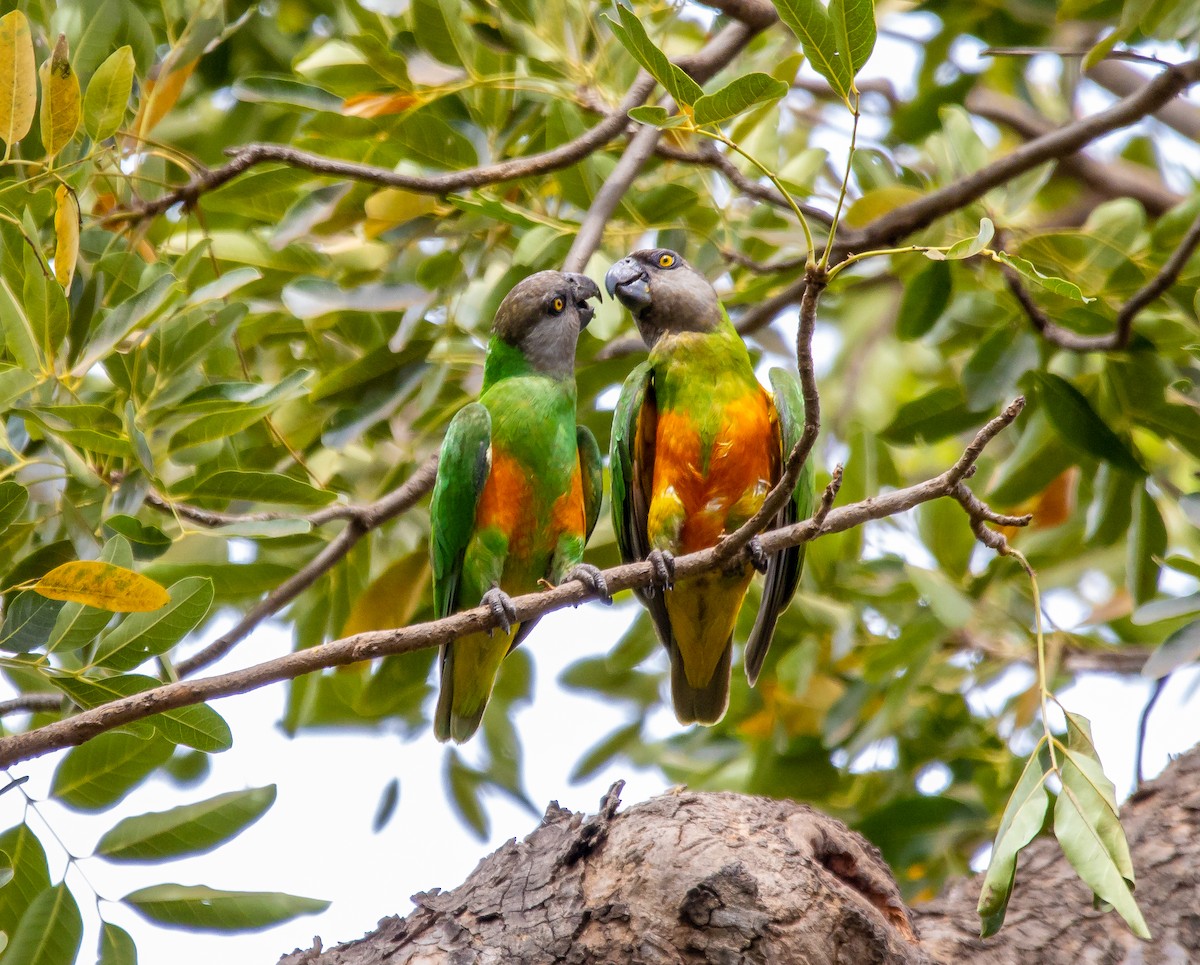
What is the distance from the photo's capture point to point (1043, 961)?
3721 millimetres

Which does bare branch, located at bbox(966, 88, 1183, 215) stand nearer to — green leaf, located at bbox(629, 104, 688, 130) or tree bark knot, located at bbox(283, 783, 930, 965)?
green leaf, located at bbox(629, 104, 688, 130)

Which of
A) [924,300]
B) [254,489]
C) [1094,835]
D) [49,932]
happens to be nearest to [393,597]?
[254,489]

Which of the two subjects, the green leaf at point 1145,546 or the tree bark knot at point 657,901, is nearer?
the tree bark knot at point 657,901

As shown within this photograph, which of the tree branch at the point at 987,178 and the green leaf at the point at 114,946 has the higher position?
the tree branch at the point at 987,178

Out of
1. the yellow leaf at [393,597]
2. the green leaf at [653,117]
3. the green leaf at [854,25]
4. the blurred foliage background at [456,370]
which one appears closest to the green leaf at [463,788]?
the blurred foliage background at [456,370]

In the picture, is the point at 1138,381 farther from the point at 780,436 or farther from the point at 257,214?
the point at 257,214

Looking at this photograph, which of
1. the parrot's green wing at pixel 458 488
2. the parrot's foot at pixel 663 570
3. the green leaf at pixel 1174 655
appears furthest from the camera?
the parrot's green wing at pixel 458 488

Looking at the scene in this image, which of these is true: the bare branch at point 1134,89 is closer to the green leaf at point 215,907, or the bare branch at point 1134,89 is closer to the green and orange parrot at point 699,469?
the green and orange parrot at point 699,469

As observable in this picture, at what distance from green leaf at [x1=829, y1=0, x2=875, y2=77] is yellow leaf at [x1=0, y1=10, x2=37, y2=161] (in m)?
2.13

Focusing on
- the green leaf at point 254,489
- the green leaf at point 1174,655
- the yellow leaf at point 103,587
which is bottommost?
the green leaf at point 1174,655

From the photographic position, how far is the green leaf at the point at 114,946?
3.32 meters

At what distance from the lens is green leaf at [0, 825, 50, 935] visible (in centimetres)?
335

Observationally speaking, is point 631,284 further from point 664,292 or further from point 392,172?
point 392,172

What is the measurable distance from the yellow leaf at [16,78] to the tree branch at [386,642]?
5.20 ft
